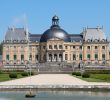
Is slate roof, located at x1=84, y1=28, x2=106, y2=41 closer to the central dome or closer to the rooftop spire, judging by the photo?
the central dome

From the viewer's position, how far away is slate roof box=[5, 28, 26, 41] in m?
91.2

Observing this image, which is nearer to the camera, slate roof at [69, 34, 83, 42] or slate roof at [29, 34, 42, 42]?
slate roof at [69, 34, 83, 42]

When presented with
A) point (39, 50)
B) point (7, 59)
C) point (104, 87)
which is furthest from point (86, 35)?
point (104, 87)

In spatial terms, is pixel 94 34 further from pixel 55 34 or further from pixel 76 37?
pixel 55 34

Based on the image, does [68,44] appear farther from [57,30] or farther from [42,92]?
[42,92]

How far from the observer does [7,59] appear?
90062 mm

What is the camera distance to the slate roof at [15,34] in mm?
91188

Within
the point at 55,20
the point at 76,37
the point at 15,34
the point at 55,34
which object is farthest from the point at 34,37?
the point at 76,37

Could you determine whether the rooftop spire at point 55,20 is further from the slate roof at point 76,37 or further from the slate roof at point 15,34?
the slate roof at point 15,34

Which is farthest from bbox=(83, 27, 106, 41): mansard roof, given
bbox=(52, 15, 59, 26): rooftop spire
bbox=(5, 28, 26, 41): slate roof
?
bbox=(5, 28, 26, 41): slate roof

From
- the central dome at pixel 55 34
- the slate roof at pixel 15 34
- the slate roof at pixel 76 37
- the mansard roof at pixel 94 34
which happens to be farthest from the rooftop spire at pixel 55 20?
the slate roof at pixel 15 34

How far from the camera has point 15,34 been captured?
91938 millimetres

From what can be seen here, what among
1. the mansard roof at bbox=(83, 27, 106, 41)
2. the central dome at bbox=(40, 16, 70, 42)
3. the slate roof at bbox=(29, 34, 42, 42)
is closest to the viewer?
the central dome at bbox=(40, 16, 70, 42)

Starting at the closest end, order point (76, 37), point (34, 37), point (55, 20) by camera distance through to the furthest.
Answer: point (76, 37)
point (34, 37)
point (55, 20)
